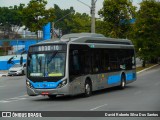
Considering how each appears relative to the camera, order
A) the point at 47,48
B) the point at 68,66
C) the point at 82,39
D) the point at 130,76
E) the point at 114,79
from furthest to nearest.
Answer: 1. the point at 130,76
2. the point at 114,79
3. the point at 82,39
4. the point at 47,48
5. the point at 68,66

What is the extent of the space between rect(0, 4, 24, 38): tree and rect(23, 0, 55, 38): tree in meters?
34.5

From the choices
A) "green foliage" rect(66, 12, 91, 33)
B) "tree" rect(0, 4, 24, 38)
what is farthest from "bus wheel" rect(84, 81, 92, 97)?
"green foliage" rect(66, 12, 91, 33)

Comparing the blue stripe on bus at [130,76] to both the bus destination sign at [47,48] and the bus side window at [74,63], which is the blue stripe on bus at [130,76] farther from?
the bus destination sign at [47,48]

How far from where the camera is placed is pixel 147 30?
5944 centimetres

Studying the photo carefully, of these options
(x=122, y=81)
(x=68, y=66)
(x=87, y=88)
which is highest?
(x=68, y=66)

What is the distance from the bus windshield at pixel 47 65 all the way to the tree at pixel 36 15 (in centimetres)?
3798

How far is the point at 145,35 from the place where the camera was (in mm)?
59562

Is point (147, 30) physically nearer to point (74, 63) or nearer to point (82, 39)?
point (82, 39)

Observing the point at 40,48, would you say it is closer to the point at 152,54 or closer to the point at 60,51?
the point at 60,51

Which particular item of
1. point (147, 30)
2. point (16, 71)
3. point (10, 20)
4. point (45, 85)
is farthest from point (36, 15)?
point (10, 20)

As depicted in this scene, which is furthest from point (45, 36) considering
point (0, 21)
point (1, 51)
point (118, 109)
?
point (0, 21)

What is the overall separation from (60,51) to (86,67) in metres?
2.06

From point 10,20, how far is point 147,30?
56333mm

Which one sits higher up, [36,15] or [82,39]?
[36,15]
